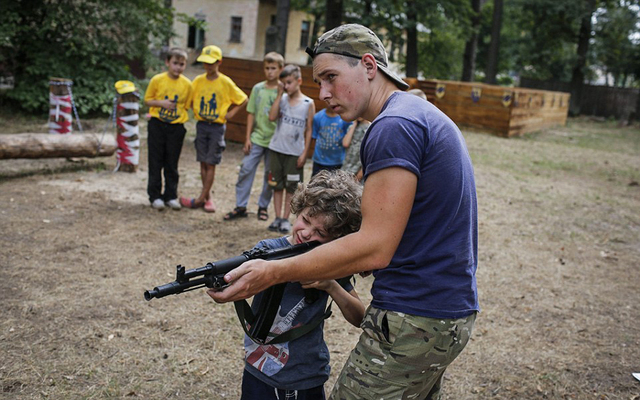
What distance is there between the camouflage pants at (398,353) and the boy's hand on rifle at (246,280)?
0.41 m

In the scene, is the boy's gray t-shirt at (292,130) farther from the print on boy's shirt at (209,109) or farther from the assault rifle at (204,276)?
the assault rifle at (204,276)

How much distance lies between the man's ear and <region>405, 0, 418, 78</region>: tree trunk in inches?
798

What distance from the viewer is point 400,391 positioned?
201 cm

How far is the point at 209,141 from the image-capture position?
751 centimetres

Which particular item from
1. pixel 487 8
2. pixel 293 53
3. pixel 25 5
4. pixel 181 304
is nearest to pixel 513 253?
pixel 181 304

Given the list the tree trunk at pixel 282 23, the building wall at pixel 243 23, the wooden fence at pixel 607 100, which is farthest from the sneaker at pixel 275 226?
the building wall at pixel 243 23

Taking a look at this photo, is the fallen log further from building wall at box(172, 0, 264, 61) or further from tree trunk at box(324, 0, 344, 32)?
building wall at box(172, 0, 264, 61)

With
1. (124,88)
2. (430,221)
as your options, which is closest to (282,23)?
(124,88)

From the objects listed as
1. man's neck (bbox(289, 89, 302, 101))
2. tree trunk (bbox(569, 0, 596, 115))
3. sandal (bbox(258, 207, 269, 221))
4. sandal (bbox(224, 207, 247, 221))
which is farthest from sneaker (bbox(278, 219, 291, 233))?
tree trunk (bbox(569, 0, 596, 115))

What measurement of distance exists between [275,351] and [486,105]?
59.4 ft

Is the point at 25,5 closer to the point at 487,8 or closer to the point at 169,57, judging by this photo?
the point at 169,57

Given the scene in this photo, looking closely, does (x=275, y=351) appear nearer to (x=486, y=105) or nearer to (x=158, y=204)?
(x=158, y=204)

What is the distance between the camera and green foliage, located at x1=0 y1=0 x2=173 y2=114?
14430mm

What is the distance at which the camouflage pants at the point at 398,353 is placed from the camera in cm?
197
